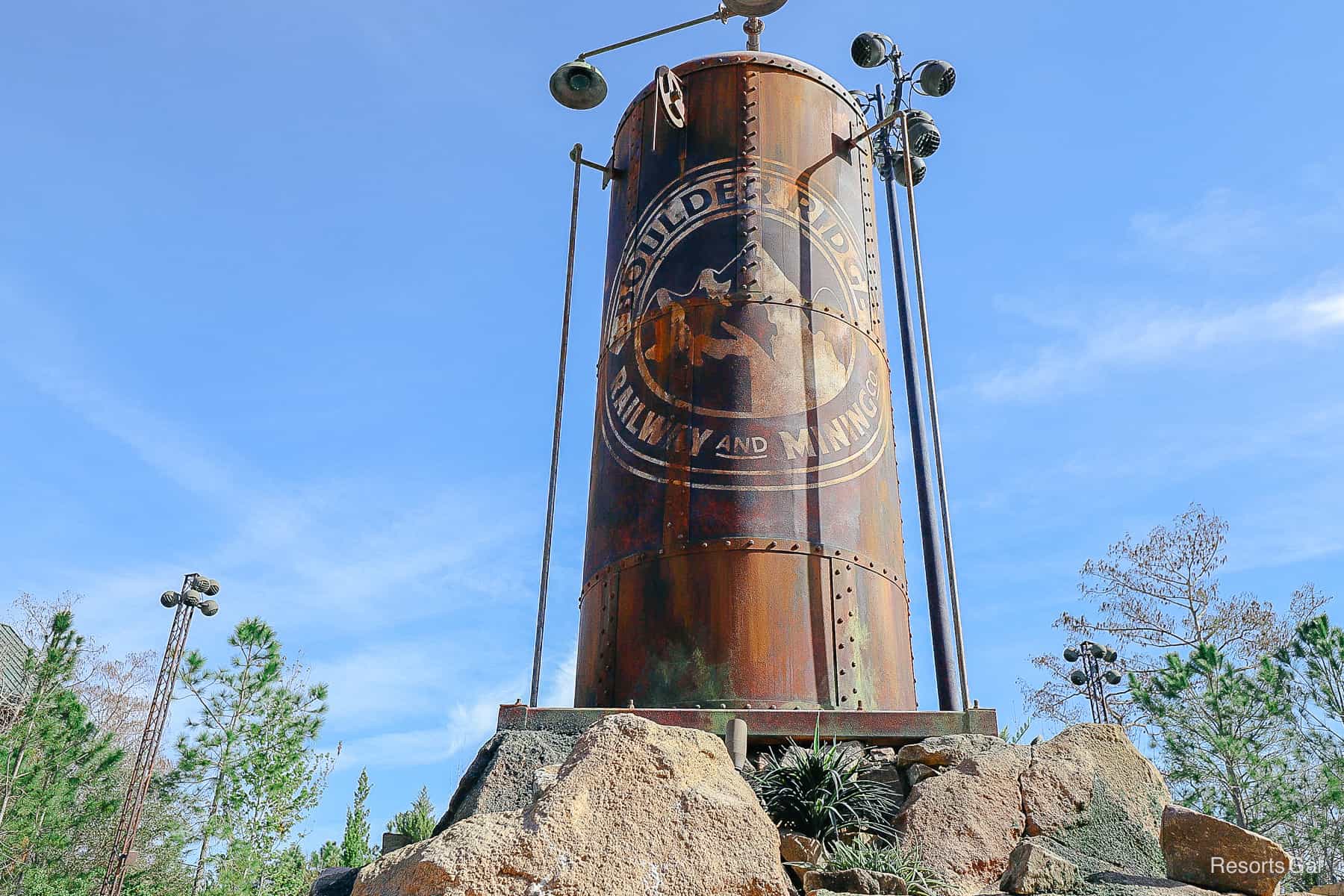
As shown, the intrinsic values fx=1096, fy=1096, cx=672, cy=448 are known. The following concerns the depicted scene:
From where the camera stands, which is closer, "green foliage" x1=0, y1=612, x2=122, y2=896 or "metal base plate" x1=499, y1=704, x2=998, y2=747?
"metal base plate" x1=499, y1=704, x2=998, y2=747

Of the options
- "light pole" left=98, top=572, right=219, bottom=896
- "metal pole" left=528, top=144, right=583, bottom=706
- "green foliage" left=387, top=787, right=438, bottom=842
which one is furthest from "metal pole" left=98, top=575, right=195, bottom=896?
"metal pole" left=528, top=144, right=583, bottom=706

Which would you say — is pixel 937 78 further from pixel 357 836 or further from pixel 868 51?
pixel 357 836

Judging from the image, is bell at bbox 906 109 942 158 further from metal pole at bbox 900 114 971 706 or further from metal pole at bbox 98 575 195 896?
metal pole at bbox 98 575 195 896

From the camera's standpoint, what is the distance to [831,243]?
28.0 ft

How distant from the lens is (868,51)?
10578 mm

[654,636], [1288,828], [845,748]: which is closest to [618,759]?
[845,748]

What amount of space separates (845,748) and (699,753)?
162cm

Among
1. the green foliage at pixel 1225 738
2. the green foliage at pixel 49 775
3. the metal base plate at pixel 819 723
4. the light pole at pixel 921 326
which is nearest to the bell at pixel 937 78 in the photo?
the light pole at pixel 921 326

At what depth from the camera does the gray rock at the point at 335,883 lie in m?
5.36

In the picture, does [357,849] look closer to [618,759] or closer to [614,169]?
[614,169]

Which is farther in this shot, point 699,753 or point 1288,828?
point 1288,828

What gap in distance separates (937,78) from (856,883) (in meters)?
7.96

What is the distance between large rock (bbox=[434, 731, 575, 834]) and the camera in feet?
18.7

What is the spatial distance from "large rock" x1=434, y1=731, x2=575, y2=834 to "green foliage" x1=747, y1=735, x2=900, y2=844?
1.13 metres
